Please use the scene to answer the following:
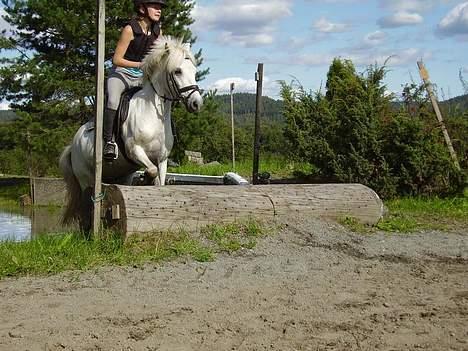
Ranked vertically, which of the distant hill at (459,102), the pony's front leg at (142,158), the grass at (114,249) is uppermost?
the distant hill at (459,102)

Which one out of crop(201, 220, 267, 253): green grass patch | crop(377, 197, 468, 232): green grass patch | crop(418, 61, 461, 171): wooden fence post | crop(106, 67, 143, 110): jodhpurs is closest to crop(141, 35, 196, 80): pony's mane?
crop(106, 67, 143, 110): jodhpurs

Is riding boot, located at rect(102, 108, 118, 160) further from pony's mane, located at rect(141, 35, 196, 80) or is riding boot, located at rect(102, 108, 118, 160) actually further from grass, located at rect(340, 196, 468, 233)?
grass, located at rect(340, 196, 468, 233)

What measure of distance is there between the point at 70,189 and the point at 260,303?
4657 mm

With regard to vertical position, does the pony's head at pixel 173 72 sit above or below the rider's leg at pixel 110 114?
above

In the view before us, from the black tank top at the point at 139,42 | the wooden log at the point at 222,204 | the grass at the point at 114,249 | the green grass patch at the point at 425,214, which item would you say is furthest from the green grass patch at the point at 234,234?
the black tank top at the point at 139,42

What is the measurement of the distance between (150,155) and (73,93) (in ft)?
55.6

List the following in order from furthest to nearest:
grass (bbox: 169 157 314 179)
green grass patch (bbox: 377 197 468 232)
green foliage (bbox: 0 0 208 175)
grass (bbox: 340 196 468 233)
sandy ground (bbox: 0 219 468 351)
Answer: green foliage (bbox: 0 0 208 175) → grass (bbox: 169 157 314 179) → green grass patch (bbox: 377 197 468 232) → grass (bbox: 340 196 468 233) → sandy ground (bbox: 0 219 468 351)

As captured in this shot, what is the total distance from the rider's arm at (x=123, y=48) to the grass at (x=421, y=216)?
115 inches

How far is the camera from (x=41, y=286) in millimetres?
4984

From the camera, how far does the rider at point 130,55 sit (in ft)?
23.4

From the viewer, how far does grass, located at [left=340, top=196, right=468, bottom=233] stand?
7.60 metres

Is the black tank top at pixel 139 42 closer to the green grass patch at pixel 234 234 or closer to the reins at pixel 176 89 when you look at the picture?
the reins at pixel 176 89

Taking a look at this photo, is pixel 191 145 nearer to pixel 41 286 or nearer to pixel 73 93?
pixel 73 93

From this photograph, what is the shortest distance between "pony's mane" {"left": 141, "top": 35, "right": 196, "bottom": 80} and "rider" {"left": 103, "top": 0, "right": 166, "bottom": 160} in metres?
0.15
